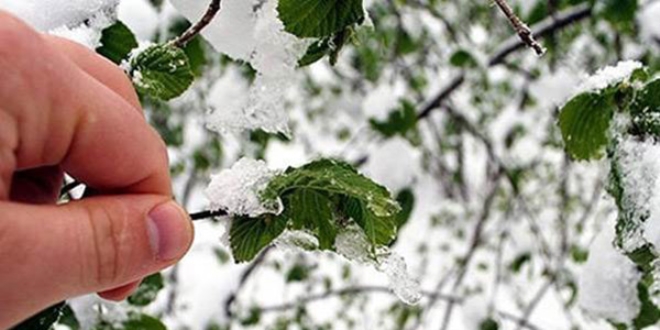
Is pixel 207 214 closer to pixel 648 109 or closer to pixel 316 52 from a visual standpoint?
pixel 316 52

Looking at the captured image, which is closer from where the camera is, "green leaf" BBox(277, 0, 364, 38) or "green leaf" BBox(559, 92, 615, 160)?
"green leaf" BBox(277, 0, 364, 38)

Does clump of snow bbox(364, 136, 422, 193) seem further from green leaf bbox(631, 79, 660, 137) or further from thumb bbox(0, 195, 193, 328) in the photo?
thumb bbox(0, 195, 193, 328)

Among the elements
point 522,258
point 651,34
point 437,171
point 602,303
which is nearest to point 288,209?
point 602,303

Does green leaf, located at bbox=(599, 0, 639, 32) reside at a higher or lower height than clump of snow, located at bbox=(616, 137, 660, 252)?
higher

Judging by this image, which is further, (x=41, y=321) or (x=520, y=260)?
(x=520, y=260)

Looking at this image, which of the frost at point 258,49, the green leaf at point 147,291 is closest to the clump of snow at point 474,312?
the green leaf at point 147,291

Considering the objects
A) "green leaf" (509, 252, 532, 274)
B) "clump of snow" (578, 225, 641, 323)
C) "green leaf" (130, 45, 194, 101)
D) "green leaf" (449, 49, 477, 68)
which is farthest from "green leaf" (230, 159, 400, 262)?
"green leaf" (509, 252, 532, 274)

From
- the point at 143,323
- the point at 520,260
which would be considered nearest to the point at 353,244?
the point at 143,323

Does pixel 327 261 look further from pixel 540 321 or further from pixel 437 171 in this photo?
pixel 540 321
